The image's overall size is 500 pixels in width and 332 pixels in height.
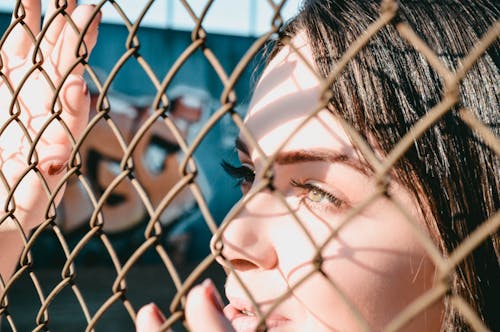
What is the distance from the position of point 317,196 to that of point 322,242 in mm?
79

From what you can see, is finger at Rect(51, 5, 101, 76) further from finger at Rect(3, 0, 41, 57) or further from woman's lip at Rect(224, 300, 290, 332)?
woman's lip at Rect(224, 300, 290, 332)

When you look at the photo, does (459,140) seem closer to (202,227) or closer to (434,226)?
(434,226)

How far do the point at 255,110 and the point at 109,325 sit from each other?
17.8 feet

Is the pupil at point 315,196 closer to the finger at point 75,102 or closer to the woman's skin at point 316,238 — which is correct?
the woman's skin at point 316,238

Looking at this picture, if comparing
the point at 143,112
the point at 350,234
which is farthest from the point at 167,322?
the point at 143,112

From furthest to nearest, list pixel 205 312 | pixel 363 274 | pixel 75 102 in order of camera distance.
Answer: pixel 75 102
pixel 363 274
pixel 205 312

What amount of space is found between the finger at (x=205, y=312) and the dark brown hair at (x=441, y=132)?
378mm

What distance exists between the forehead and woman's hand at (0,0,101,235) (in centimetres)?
37

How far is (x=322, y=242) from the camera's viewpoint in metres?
1.01

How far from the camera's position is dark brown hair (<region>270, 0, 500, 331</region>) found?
101 centimetres

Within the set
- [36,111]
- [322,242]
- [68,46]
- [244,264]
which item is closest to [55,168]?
[36,111]

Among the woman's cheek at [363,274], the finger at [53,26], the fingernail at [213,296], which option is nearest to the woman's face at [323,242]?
the woman's cheek at [363,274]

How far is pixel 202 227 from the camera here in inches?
393

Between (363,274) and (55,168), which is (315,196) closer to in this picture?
(363,274)
